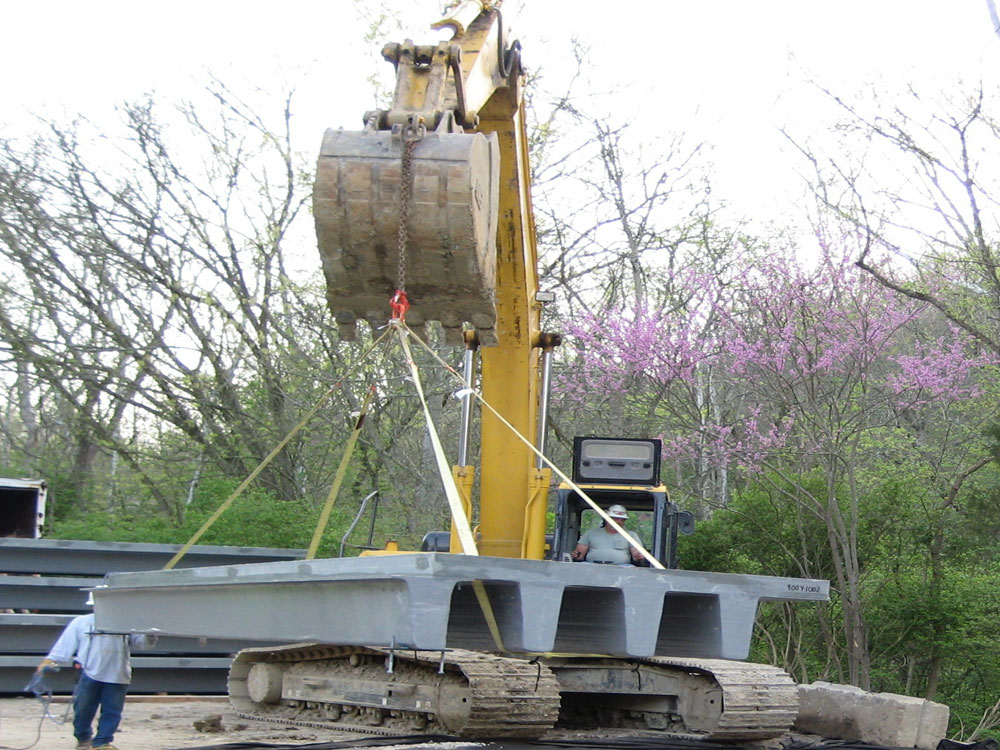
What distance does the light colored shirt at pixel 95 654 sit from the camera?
Answer: 8.06 m

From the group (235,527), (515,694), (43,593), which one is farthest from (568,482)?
(235,527)

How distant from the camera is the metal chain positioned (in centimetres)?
594

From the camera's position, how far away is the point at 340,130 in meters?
6.16

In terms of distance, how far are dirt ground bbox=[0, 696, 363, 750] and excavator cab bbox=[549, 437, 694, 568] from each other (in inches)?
91.3

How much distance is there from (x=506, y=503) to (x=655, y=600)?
493 centimetres

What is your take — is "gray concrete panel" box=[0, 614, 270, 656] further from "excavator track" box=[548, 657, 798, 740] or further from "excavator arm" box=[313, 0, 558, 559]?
"excavator arm" box=[313, 0, 558, 559]

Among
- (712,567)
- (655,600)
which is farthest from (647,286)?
(655,600)

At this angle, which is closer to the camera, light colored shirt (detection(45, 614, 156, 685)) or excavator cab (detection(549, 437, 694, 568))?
light colored shirt (detection(45, 614, 156, 685))

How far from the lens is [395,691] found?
29.3 ft

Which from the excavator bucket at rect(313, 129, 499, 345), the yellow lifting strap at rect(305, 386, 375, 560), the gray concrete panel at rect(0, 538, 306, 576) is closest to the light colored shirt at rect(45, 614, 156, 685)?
the yellow lifting strap at rect(305, 386, 375, 560)

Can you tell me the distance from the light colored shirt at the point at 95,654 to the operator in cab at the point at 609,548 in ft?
10.7

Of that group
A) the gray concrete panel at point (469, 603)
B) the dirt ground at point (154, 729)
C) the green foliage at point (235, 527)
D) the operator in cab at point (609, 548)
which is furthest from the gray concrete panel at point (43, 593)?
the gray concrete panel at point (469, 603)

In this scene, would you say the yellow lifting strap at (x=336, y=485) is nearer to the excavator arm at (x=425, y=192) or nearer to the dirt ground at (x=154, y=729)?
the excavator arm at (x=425, y=192)

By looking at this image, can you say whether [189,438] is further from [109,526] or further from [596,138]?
[596,138]
